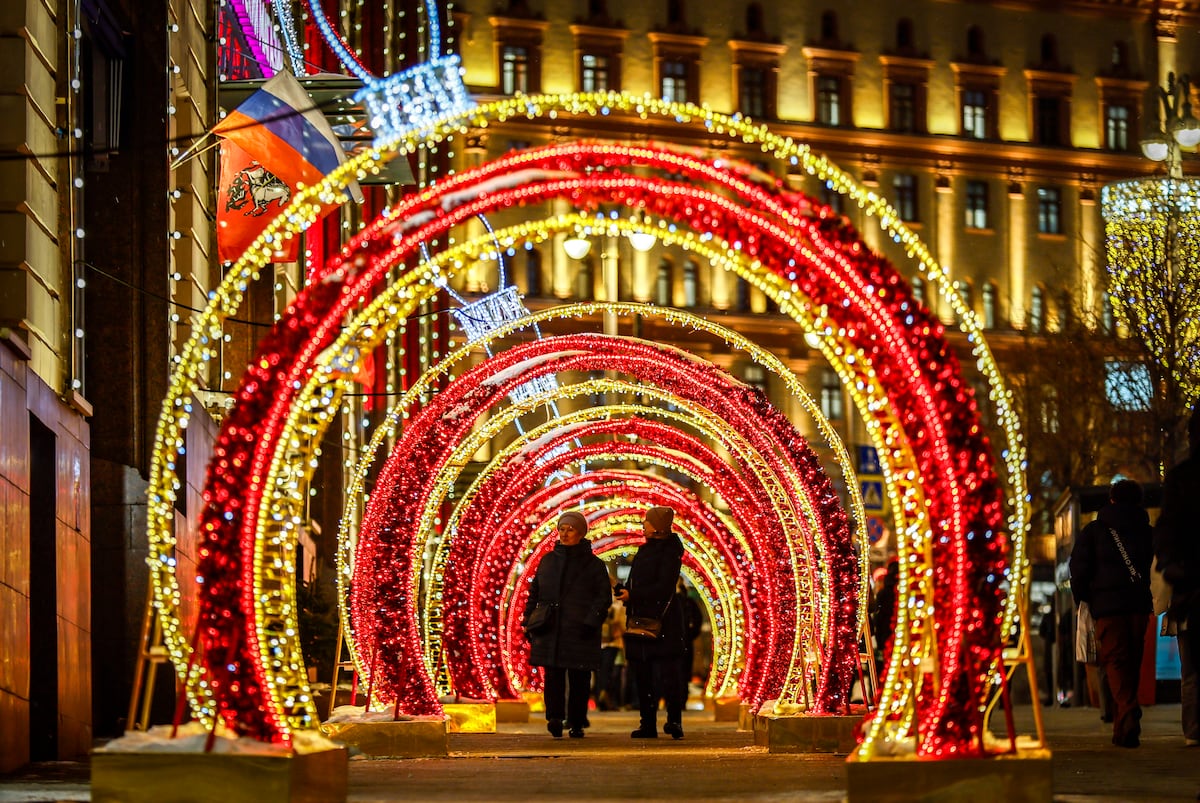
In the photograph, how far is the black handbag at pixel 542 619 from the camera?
67.2 ft

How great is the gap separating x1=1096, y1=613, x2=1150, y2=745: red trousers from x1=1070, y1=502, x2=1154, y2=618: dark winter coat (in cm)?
8

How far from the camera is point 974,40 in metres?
86.6

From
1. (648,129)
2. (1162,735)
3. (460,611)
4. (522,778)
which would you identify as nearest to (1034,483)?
(648,129)

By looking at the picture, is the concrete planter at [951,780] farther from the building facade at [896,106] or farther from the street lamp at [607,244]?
the building facade at [896,106]

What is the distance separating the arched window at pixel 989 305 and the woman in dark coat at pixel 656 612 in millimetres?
64898

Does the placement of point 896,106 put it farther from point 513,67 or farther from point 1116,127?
point 513,67

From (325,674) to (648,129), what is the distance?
175ft

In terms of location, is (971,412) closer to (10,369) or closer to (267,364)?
(267,364)

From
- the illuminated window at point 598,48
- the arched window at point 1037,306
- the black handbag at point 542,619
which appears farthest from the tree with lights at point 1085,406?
the illuminated window at point 598,48

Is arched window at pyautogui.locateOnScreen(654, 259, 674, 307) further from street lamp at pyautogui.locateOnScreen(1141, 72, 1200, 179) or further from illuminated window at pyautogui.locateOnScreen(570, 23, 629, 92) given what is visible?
street lamp at pyautogui.locateOnScreen(1141, 72, 1200, 179)

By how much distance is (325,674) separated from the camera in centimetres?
2695

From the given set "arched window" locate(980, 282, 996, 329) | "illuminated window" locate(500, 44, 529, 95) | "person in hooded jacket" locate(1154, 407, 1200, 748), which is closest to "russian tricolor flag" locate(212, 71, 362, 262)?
"person in hooded jacket" locate(1154, 407, 1200, 748)

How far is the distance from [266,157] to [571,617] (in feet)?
15.1

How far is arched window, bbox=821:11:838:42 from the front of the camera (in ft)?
276
